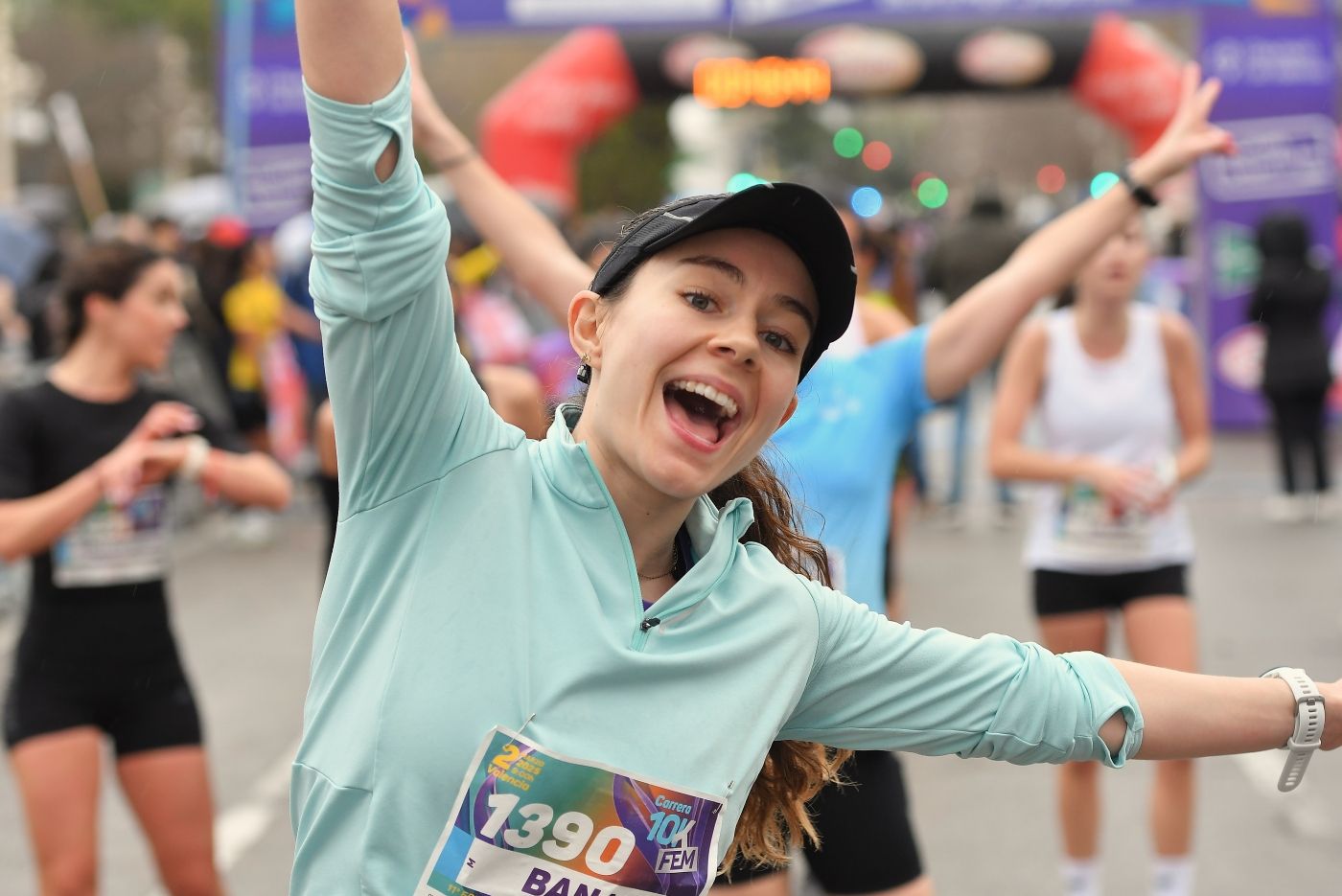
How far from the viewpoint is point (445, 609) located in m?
1.87

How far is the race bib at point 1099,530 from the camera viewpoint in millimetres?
5137

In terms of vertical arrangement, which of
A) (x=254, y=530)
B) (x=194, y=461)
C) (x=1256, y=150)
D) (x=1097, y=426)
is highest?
(x=194, y=461)

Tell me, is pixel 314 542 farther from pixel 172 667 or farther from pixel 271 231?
pixel 172 667

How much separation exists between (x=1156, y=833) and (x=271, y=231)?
1346 centimetres

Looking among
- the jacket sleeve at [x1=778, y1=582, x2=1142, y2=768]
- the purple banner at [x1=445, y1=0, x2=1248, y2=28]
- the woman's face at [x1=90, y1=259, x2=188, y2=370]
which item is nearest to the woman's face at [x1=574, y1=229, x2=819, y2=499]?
the jacket sleeve at [x1=778, y1=582, x2=1142, y2=768]

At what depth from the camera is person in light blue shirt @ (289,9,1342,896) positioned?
1825mm

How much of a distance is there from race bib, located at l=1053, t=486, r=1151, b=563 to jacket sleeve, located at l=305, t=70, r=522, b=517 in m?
3.54

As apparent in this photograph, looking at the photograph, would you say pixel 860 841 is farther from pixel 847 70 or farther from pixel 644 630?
pixel 847 70

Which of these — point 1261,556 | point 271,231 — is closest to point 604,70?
point 271,231

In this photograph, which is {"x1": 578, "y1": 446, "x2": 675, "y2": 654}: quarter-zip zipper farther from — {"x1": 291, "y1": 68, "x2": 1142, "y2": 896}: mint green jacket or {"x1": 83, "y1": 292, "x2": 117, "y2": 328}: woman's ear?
{"x1": 83, "y1": 292, "x2": 117, "y2": 328}: woman's ear

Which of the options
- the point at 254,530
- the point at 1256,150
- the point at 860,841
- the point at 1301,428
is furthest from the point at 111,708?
the point at 1256,150

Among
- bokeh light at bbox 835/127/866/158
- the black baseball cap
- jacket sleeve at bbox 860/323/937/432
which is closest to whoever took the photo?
the black baseball cap

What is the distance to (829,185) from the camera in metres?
5.14

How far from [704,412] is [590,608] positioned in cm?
31
